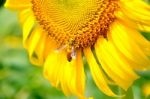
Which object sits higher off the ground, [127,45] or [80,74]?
[127,45]

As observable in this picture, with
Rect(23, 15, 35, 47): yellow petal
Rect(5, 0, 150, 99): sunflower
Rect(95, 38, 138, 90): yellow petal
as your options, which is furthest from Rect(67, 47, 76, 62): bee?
Rect(23, 15, 35, 47): yellow petal

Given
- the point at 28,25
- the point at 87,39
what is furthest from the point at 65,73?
the point at 28,25

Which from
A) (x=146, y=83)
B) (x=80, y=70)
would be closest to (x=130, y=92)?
(x=80, y=70)

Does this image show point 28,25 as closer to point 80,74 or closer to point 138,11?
point 80,74

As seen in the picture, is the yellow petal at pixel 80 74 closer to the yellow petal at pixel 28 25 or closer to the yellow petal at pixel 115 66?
the yellow petal at pixel 115 66

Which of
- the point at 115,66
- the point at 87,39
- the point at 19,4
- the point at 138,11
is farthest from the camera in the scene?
the point at 19,4

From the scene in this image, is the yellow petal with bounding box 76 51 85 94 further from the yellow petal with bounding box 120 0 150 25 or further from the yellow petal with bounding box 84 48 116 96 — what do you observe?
the yellow petal with bounding box 120 0 150 25

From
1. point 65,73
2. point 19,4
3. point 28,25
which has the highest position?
point 19,4

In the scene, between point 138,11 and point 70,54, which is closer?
point 138,11
